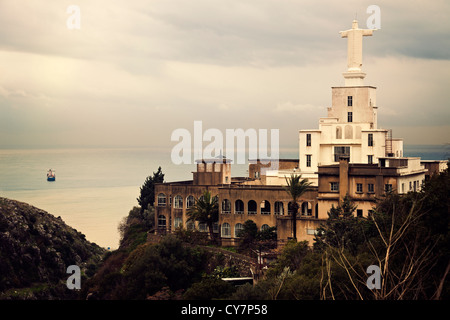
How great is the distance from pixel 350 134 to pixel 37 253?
4791 cm

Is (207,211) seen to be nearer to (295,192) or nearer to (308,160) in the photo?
(295,192)

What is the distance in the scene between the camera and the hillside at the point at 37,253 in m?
81.4

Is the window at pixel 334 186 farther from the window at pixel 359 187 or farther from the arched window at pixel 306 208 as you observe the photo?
the arched window at pixel 306 208

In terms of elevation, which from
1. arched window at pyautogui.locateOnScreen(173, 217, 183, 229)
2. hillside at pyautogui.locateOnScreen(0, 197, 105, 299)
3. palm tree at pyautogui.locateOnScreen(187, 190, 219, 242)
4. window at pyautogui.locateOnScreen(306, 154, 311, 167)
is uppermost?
window at pyautogui.locateOnScreen(306, 154, 311, 167)

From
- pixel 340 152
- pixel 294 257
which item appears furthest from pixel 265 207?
pixel 294 257

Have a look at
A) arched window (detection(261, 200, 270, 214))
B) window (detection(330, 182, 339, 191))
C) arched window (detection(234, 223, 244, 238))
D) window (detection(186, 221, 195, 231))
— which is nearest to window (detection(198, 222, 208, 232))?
window (detection(186, 221, 195, 231))

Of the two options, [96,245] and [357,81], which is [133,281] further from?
[96,245]

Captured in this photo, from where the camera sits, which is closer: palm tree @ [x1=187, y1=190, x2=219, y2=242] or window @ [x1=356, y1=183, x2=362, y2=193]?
window @ [x1=356, y1=183, x2=362, y2=193]

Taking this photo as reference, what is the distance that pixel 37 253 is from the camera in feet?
295

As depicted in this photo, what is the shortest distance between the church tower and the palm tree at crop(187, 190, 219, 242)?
948 cm

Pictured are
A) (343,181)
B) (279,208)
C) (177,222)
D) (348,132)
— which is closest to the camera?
(343,181)

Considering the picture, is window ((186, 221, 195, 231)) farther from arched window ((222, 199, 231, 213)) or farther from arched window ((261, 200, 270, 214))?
arched window ((261, 200, 270, 214))

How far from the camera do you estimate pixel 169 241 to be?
49.0 m

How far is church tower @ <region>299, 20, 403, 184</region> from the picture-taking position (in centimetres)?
6028
